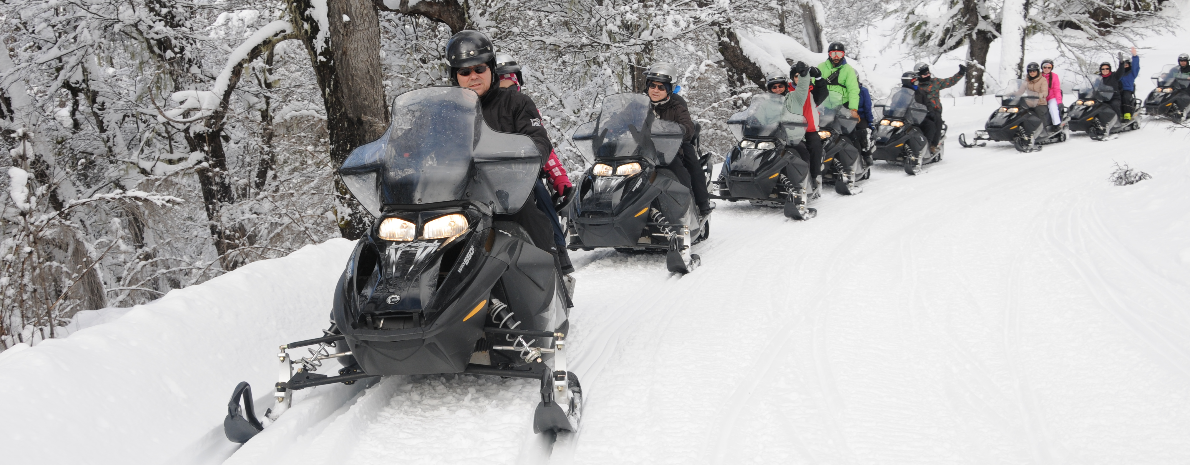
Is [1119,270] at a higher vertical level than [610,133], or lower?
lower

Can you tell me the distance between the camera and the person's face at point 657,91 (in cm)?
761

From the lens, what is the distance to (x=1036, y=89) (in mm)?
14500

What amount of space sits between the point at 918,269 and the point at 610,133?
2998 millimetres

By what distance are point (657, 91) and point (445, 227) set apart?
4544 millimetres

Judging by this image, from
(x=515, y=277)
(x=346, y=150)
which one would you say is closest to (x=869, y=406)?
(x=515, y=277)

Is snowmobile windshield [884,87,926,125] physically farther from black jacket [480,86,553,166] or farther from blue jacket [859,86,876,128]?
black jacket [480,86,553,166]

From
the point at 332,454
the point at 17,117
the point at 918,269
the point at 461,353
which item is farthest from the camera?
the point at 17,117

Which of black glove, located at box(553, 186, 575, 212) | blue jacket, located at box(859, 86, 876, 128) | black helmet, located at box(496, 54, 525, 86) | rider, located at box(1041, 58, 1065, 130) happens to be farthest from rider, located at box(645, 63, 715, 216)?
rider, located at box(1041, 58, 1065, 130)

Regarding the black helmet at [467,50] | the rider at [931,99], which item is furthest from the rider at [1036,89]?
the black helmet at [467,50]

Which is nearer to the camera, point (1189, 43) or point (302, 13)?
point (302, 13)

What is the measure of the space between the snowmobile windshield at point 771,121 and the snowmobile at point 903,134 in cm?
412

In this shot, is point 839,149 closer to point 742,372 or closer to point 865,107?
point 865,107

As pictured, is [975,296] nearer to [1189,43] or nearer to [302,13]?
[302,13]

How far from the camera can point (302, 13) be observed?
6.61 meters
